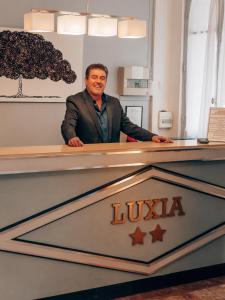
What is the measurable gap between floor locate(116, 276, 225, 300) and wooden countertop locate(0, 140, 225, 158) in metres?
1.07

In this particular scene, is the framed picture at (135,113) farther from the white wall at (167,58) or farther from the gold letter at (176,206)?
the gold letter at (176,206)

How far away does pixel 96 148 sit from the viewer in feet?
12.3

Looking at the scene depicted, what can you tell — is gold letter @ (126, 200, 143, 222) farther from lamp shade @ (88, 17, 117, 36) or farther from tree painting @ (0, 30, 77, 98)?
tree painting @ (0, 30, 77, 98)

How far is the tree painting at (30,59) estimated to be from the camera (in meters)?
5.94

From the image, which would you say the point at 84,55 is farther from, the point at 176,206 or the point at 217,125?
the point at 176,206

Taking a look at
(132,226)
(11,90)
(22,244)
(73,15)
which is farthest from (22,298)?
(11,90)

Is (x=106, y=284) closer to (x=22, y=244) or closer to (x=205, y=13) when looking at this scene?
(x=22, y=244)

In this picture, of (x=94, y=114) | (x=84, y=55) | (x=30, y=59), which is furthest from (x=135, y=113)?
(x=94, y=114)

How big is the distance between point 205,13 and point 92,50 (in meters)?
1.57

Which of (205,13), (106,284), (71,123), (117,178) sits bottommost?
(106,284)

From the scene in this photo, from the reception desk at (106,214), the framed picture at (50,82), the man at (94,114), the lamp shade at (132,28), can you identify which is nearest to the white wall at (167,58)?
the framed picture at (50,82)

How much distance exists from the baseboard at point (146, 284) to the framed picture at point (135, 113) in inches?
113

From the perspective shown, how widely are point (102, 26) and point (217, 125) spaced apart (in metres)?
1.19

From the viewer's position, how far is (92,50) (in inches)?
257
